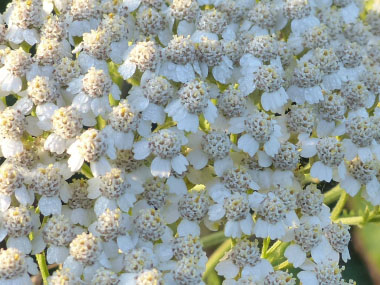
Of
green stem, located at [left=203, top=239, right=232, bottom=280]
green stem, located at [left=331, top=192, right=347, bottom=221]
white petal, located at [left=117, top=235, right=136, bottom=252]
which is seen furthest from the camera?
green stem, located at [left=203, top=239, right=232, bottom=280]

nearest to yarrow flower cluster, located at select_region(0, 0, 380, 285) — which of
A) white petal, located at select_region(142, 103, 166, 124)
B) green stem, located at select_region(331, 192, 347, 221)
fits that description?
white petal, located at select_region(142, 103, 166, 124)

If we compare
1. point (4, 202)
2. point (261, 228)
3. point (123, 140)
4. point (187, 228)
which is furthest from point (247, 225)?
point (4, 202)

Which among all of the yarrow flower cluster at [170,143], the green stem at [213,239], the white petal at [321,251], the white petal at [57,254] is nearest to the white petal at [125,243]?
the yarrow flower cluster at [170,143]

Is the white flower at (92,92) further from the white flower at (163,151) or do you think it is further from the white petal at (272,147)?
the white petal at (272,147)

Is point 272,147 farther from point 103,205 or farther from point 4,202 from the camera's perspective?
point 4,202

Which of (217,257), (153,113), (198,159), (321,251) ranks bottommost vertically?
(217,257)

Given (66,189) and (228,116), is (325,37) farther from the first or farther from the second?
(66,189)

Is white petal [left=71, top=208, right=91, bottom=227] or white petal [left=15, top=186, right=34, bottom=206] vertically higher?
white petal [left=15, top=186, right=34, bottom=206]

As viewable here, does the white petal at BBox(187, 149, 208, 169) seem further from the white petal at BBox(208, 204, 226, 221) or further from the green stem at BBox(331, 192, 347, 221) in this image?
the green stem at BBox(331, 192, 347, 221)

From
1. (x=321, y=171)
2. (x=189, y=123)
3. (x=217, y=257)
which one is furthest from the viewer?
(x=217, y=257)

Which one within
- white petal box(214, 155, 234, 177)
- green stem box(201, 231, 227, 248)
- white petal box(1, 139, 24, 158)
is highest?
white petal box(1, 139, 24, 158)
